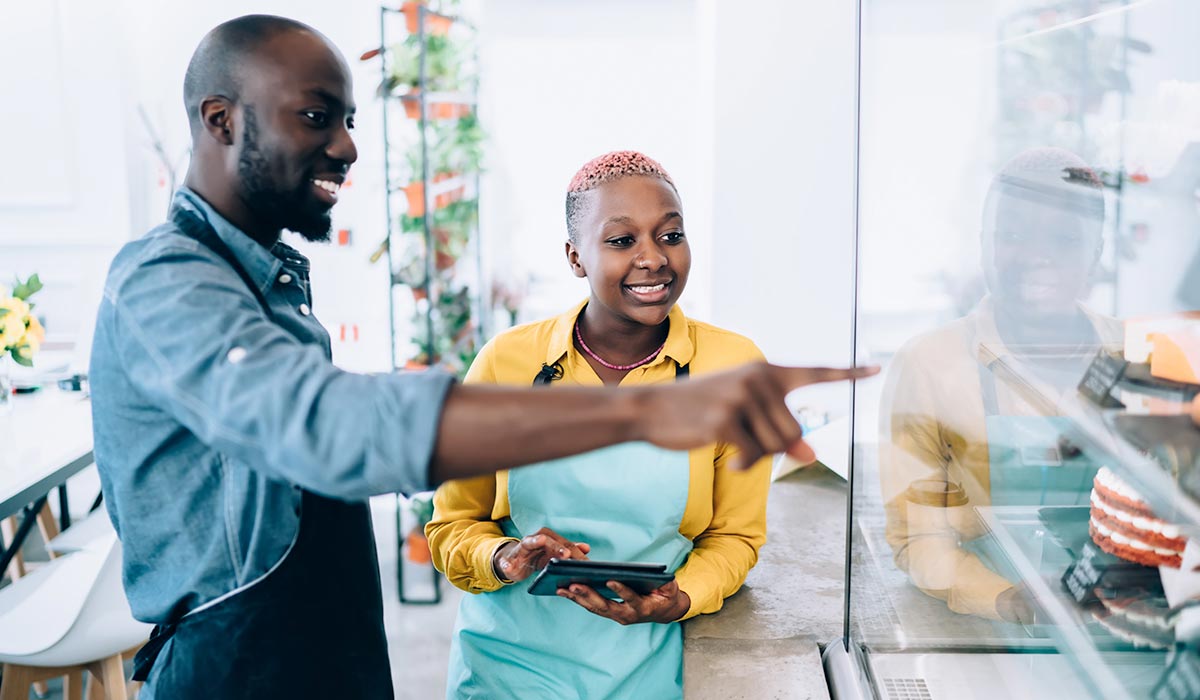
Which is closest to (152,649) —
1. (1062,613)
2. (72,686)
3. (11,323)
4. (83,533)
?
(1062,613)

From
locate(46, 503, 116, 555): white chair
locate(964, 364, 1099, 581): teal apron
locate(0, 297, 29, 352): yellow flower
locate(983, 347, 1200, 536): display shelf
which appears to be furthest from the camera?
locate(0, 297, 29, 352): yellow flower

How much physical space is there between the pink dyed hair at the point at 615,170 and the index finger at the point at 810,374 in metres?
0.76

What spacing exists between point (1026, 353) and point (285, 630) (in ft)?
2.68

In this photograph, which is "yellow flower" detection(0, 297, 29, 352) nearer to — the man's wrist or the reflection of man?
the reflection of man

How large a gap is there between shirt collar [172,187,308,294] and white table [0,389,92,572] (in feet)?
5.10

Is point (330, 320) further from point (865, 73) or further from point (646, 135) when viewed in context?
point (865, 73)

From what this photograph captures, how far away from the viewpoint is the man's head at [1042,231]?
0.79 meters

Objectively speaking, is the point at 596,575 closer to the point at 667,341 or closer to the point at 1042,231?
the point at 667,341

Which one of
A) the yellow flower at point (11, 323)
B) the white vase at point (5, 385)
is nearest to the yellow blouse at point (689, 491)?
the yellow flower at point (11, 323)

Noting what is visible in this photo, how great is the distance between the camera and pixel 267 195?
3.34 ft

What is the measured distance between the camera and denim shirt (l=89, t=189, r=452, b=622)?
2.35 ft

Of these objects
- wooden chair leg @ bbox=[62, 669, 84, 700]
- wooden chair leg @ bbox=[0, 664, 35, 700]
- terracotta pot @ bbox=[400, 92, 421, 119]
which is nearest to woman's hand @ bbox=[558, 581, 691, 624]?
wooden chair leg @ bbox=[0, 664, 35, 700]

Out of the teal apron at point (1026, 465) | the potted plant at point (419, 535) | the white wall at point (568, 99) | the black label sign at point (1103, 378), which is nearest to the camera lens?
the black label sign at point (1103, 378)

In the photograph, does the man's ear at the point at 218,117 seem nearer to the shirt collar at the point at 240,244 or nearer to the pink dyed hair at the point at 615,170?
the shirt collar at the point at 240,244
